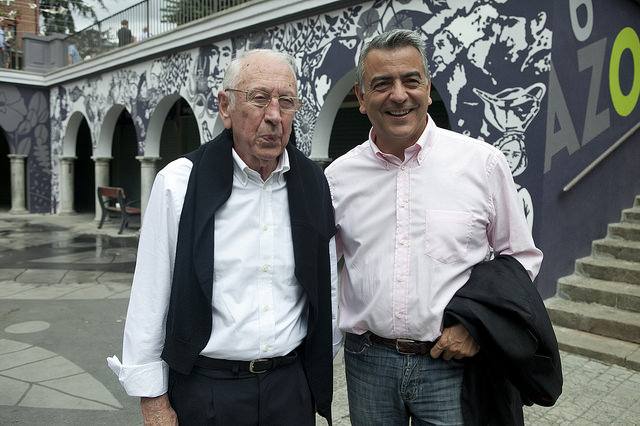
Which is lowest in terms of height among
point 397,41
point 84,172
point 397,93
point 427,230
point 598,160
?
point 84,172

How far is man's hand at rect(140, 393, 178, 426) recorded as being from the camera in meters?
1.67

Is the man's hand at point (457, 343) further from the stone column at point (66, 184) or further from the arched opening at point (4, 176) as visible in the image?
the arched opening at point (4, 176)

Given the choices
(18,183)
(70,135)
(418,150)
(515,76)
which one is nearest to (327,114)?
(515,76)

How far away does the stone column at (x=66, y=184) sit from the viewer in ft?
50.0

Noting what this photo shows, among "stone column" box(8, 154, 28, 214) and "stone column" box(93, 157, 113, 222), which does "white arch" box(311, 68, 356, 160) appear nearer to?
"stone column" box(93, 157, 113, 222)

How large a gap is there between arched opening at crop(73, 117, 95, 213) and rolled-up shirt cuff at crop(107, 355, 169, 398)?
19.4m

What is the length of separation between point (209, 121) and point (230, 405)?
8.12m

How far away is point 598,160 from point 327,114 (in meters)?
3.49

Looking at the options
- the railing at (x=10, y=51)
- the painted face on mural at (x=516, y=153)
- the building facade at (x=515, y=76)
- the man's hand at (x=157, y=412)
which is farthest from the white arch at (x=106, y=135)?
the man's hand at (x=157, y=412)

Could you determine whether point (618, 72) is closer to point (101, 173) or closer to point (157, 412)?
point (157, 412)

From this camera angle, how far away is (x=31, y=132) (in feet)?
51.2

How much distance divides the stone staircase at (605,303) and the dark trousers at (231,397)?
3.47 meters

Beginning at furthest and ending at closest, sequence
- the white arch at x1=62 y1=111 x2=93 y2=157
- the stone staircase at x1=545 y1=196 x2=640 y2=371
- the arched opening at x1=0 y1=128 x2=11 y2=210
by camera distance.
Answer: the arched opening at x1=0 y1=128 x2=11 y2=210 → the white arch at x1=62 y1=111 x2=93 y2=157 → the stone staircase at x1=545 y1=196 x2=640 y2=371

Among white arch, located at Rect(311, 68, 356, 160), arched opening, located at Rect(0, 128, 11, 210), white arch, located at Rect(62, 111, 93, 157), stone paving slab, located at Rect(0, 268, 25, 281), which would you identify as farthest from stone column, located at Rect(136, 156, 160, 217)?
arched opening, located at Rect(0, 128, 11, 210)
